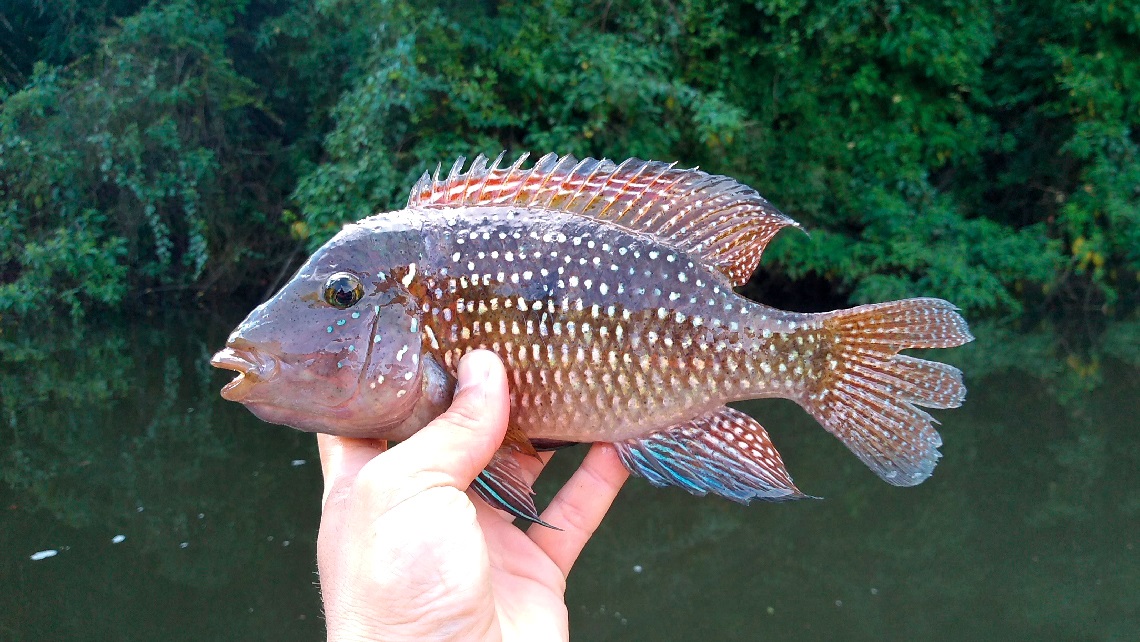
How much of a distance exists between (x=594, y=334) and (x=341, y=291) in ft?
2.03

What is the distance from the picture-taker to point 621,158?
8336 millimetres

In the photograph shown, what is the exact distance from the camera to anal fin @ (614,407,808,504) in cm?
212

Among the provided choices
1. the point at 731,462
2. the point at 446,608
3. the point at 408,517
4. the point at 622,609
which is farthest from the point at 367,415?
the point at 622,609

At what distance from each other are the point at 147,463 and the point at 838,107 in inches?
333

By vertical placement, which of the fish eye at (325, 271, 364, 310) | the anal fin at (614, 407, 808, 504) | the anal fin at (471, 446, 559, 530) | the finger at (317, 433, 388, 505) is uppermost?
the fish eye at (325, 271, 364, 310)

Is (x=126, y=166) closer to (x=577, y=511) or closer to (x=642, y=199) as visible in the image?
(x=577, y=511)

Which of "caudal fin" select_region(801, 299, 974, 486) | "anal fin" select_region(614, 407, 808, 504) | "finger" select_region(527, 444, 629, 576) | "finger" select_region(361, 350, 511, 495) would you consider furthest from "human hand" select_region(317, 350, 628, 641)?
"caudal fin" select_region(801, 299, 974, 486)

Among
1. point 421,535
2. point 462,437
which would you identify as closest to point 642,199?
point 462,437

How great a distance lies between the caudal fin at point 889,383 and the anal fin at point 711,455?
0.19 m

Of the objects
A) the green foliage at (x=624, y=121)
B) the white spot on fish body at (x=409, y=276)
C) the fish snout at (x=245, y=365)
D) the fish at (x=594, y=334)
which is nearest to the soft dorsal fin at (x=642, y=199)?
the fish at (x=594, y=334)

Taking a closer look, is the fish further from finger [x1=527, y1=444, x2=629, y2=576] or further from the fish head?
finger [x1=527, y1=444, x2=629, y2=576]

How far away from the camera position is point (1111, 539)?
4.80m

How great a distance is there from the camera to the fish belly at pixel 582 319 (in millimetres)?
2010

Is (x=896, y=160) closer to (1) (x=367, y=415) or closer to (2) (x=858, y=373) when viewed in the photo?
(2) (x=858, y=373)
